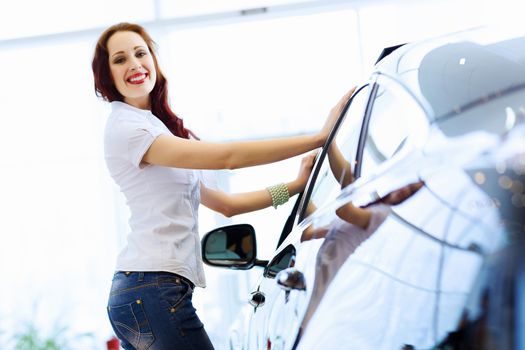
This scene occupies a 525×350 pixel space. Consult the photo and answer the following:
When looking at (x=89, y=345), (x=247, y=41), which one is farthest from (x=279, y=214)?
(x=89, y=345)

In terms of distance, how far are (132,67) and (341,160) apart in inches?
39.2

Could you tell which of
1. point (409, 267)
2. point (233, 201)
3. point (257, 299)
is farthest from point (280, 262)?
point (233, 201)

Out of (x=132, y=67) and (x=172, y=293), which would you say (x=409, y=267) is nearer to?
(x=172, y=293)

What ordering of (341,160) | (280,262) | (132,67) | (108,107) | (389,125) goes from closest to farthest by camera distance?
1. (389,125)
2. (341,160)
3. (280,262)
4. (132,67)
5. (108,107)

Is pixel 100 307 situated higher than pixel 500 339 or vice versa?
pixel 500 339

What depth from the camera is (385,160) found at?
130 centimetres

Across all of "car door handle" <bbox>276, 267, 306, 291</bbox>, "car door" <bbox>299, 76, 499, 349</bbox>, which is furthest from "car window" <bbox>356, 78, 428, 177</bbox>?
"car door handle" <bbox>276, 267, 306, 291</bbox>

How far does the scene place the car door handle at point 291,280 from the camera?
4.54 feet

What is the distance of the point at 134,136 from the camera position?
2.24 meters

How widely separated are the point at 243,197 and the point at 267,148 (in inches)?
22.1

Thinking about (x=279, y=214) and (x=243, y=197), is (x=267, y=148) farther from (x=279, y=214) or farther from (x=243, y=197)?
(x=279, y=214)

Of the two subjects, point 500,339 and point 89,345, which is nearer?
point 500,339

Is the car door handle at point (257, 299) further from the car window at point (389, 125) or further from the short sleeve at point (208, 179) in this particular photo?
the short sleeve at point (208, 179)

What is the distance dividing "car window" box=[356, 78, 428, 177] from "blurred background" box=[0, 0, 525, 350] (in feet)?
A: 15.7
